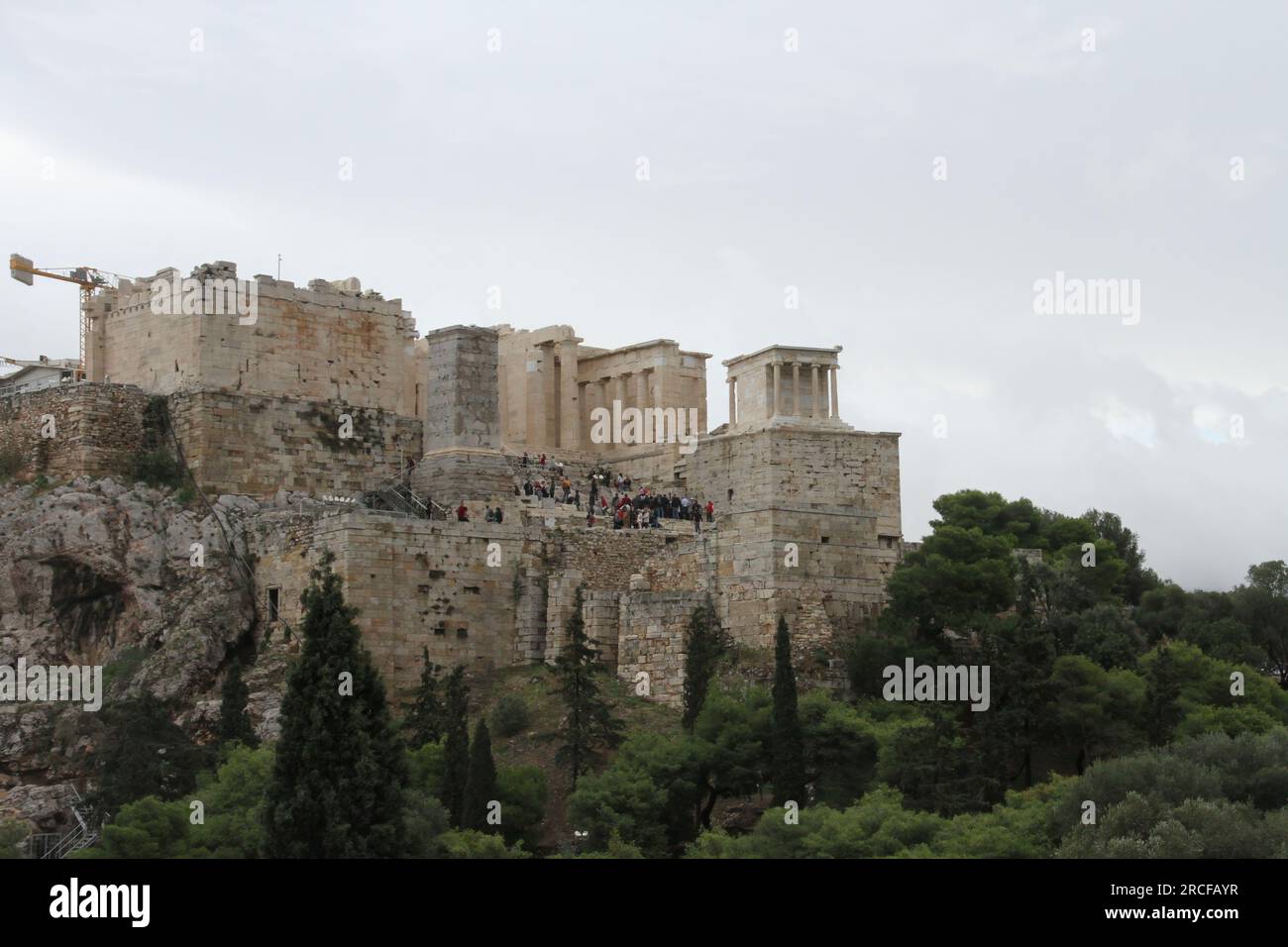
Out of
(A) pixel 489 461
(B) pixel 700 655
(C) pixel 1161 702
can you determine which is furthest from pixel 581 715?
(A) pixel 489 461

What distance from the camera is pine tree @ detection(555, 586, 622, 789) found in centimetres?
5300

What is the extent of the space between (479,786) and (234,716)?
7.10 metres

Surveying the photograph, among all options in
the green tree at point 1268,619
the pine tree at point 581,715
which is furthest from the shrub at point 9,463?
the green tree at point 1268,619

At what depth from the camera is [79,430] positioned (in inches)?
2511

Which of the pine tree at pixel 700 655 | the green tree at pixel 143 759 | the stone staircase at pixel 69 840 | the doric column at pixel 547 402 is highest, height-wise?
the doric column at pixel 547 402

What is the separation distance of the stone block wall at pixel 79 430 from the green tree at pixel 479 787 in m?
16.7

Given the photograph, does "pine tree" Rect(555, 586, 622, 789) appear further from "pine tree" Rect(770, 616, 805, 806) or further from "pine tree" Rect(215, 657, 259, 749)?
"pine tree" Rect(215, 657, 259, 749)

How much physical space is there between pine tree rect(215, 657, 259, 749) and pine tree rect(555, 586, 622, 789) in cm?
681

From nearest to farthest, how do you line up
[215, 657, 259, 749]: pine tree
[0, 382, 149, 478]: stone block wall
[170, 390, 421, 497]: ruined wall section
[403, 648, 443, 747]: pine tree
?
1. [215, 657, 259, 749]: pine tree
2. [403, 648, 443, 747]: pine tree
3. [0, 382, 149, 478]: stone block wall
4. [170, 390, 421, 497]: ruined wall section

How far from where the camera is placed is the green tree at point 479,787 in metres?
50.5

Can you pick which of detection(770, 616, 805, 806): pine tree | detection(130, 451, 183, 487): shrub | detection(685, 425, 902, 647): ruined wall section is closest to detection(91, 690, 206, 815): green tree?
detection(130, 451, 183, 487): shrub

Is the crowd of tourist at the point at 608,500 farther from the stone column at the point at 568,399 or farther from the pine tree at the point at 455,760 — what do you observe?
the pine tree at the point at 455,760
